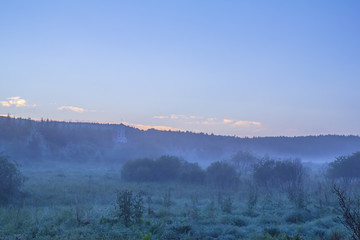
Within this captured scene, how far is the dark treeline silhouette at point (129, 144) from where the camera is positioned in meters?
72.5

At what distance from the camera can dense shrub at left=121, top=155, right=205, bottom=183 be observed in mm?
39322

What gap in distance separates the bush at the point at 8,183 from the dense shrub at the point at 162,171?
60.1ft

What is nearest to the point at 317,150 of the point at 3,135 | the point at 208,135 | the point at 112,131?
the point at 208,135

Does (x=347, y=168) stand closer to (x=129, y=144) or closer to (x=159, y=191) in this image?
(x=159, y=191)

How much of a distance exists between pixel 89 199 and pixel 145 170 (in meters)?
18.5

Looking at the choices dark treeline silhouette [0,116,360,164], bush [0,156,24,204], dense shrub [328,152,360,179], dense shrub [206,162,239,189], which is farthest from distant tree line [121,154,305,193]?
dark treeline silhouette [0,116,360,164]

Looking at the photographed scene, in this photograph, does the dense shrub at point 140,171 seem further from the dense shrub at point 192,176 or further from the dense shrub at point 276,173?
the dense shrub at point 276,173

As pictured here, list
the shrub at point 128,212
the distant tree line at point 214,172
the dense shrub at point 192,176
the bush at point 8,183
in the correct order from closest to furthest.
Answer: the shrub at point 128,212
the bush at point 8,183
the distant tree line at point 214,172
the dense shrub at point 192,176

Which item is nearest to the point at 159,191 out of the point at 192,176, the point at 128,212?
the point at 192,176

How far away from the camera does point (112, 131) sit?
10838cm

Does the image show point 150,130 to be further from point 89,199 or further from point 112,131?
point 89,199

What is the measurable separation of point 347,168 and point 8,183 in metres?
A: 35.7

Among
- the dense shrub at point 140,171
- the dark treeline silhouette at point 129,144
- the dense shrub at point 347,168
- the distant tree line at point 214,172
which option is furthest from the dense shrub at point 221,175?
the dark treeline silhouette at point 129,144

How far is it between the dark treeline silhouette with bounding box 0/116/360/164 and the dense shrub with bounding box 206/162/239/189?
3973 centimetres
